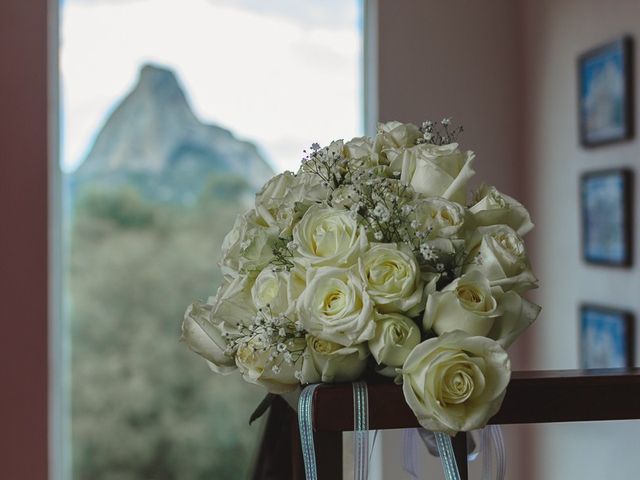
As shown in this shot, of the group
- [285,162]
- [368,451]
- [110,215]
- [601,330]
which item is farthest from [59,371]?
[368,451]

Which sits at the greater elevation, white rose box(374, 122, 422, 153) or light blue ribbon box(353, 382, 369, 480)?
white rose box(374, 122, 422, 153)

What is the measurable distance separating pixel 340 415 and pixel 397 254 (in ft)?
0.50

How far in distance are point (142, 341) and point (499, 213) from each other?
2923 millimetres

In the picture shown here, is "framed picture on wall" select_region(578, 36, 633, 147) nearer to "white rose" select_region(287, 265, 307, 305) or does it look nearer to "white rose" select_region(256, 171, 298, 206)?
"white rose" select_region(256, 171, 298, 206)

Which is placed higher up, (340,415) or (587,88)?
(587,88)

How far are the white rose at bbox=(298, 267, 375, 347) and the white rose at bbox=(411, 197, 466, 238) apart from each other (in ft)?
0.27

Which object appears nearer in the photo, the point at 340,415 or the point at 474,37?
the point at 340,415

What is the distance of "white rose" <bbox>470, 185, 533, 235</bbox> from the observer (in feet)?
2.96

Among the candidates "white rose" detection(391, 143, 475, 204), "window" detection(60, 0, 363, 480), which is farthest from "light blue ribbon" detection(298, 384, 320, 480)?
"window" detection(60, 0, 363, 480)

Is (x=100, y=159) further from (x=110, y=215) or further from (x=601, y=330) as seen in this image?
(x=601, y=330)

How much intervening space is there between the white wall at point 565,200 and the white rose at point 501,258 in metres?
2.12

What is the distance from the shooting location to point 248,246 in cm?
91

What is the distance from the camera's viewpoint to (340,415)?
2.56 feet

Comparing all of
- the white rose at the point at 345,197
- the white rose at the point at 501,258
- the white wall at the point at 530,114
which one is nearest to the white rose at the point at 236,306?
the white rose at the point at 345,197
